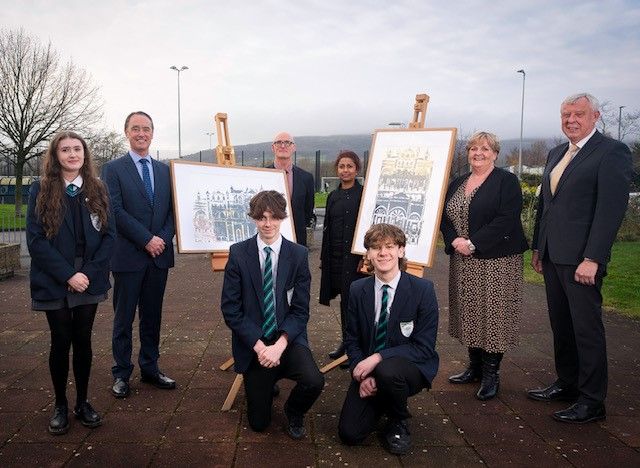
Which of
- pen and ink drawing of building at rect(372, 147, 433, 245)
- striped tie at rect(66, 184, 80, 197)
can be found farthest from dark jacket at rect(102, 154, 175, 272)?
pen and ink drawing of building at rect(372, 147, 433, 245)

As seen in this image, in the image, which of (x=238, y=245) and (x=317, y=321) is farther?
(x=317, y=321)

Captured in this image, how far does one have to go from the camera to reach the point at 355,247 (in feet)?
15.3

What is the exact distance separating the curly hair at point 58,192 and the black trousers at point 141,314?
72cm

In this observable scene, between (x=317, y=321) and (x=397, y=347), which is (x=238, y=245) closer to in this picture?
(x=397, y=347)

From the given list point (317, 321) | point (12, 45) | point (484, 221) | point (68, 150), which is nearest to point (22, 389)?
point (68, 150)

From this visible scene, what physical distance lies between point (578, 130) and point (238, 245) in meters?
2.64

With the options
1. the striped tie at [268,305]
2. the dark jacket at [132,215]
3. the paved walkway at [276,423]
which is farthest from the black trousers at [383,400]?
the dark jacket at [132,215]

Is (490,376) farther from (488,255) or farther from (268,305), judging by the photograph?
(268,305)

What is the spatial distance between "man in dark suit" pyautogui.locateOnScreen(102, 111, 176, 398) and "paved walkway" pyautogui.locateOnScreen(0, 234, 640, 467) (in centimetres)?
29

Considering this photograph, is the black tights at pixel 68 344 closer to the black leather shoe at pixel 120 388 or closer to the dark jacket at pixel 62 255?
the dark jacket at pixel 62 255

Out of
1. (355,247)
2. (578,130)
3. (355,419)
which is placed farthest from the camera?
(355,247)

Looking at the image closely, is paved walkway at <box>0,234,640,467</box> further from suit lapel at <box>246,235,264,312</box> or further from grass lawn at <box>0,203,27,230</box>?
grass lawn at <box>0,203,27,230</box>

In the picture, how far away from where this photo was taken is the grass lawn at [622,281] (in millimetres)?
7840

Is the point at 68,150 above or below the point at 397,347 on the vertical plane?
above
